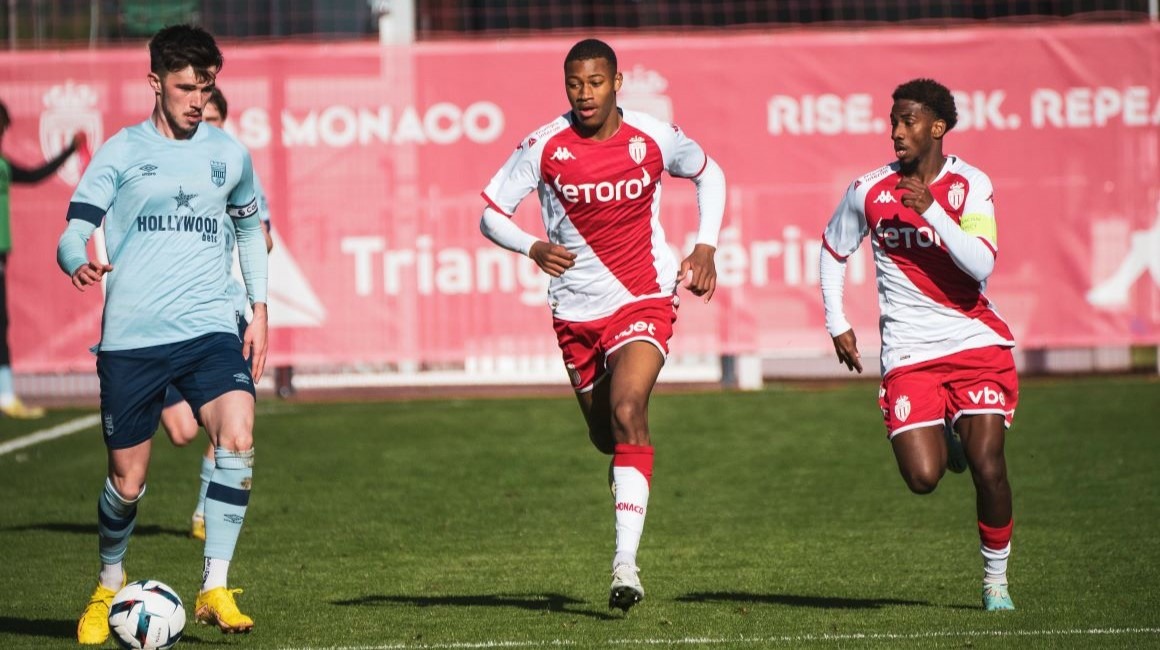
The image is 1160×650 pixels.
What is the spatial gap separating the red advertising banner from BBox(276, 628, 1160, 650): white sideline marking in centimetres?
985

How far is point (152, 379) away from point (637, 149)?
2364 millimetres

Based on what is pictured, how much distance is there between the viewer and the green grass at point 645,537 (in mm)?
7254

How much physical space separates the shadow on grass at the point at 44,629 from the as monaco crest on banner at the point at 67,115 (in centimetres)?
967

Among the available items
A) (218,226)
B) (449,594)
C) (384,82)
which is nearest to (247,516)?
(449,594)

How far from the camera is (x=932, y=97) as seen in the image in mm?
7598

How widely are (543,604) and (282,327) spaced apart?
937 cm

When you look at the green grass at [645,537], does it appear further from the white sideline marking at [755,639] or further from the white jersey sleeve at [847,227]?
the white jersey sleeve at [847,227]

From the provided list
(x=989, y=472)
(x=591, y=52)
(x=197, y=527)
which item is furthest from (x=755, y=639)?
A: (x=197, y=527)

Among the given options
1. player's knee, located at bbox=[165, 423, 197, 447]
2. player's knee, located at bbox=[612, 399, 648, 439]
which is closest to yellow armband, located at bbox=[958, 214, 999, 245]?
player's knee, located at bbox=[612, 399, 648, 439]

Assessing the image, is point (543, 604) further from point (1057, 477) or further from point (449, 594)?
point (1057, 477)

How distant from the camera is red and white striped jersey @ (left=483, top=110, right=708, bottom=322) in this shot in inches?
308

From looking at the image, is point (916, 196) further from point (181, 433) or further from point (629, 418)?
point (181, 433)

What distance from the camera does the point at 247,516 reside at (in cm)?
1088

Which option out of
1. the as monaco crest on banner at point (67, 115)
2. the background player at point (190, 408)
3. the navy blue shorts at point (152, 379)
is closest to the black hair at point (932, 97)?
the navy blue shorts at point (152, 379)
